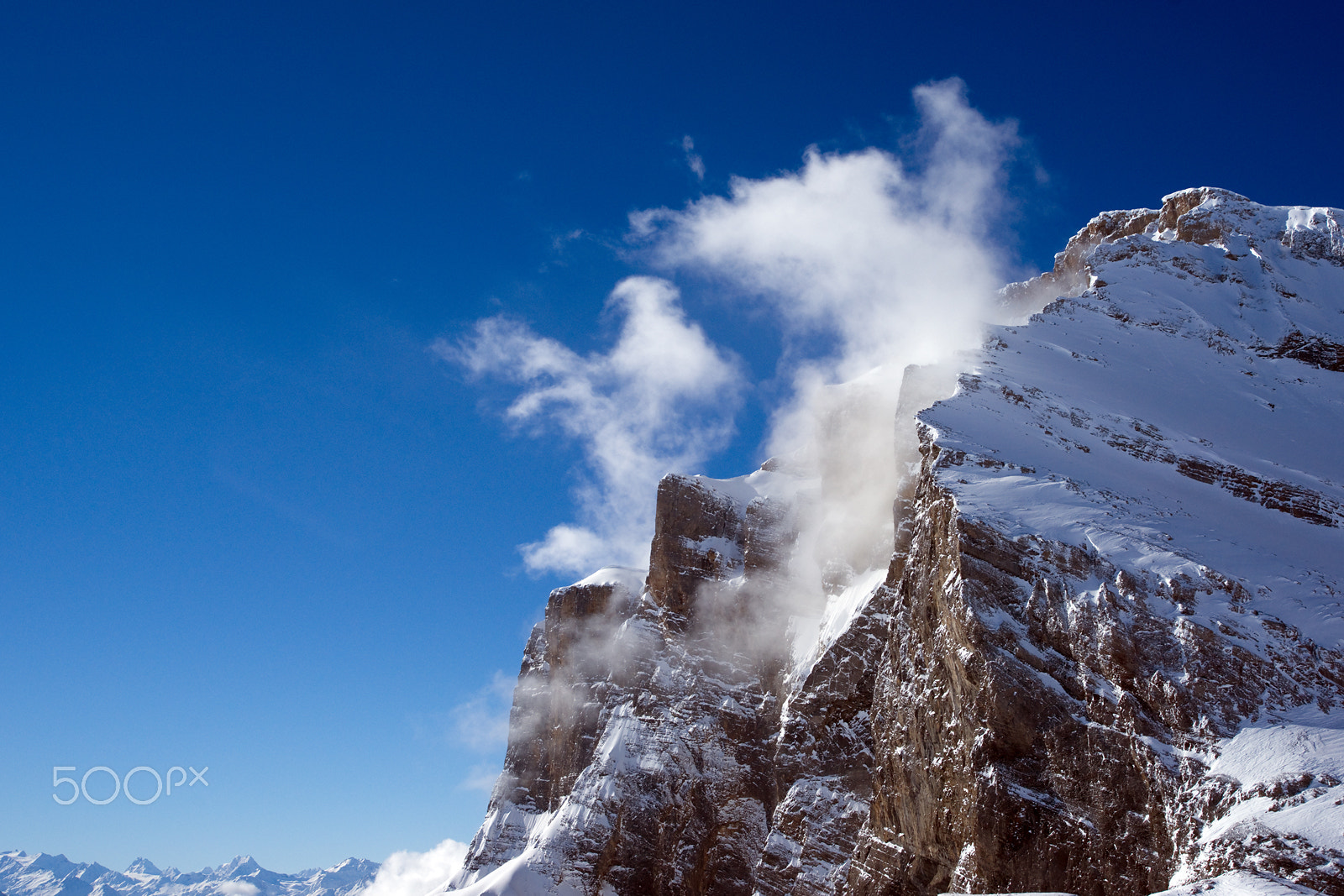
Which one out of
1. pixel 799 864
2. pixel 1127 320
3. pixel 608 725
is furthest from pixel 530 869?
pixel 1127 320

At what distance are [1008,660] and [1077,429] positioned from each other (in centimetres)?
2172

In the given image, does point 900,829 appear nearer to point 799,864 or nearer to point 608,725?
point 799,864

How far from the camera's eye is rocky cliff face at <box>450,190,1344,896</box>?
109 ft

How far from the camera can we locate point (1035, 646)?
37719 millimetres

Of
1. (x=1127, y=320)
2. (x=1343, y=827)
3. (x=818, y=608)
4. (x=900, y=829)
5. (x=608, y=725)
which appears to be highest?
(x=1127, y=320)

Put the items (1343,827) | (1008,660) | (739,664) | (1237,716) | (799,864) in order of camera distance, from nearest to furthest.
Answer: (1343,827)
(1237,716)
(1008,660)
(799,864)
(739,664)

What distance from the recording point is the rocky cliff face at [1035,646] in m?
33.3

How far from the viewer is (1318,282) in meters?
87.2

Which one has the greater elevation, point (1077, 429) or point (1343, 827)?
point (1077, 429)

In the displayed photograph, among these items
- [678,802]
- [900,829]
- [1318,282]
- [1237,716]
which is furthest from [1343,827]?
[1318,282]

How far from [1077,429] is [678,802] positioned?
44.2 m

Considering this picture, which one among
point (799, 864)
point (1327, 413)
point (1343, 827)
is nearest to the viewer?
point (1343, 827)

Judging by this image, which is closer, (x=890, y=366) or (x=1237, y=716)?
(x=1237, y=716)

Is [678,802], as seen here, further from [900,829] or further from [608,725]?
[900,829]
